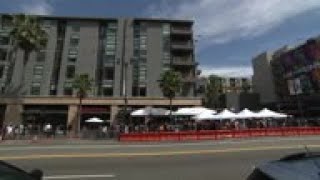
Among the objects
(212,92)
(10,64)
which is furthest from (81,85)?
(212,92)

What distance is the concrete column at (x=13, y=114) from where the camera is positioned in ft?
211

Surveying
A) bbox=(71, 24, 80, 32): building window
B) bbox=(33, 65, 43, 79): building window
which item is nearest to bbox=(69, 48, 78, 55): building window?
bbox=(71, 24, 80, 32): building window

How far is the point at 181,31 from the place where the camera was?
245 feet

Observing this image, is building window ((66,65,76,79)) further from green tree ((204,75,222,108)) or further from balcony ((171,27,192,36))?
green tree ((204,75,222,108))

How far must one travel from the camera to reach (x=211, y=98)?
372 ft

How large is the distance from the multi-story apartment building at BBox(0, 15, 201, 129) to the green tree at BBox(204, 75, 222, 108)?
126 ft

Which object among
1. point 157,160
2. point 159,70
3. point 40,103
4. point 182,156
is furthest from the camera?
point 159,70

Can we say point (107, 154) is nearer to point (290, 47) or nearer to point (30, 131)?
point (30, 131)

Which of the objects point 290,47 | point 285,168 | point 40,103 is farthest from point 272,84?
point 285,168

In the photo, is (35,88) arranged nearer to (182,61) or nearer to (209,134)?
(182,61)

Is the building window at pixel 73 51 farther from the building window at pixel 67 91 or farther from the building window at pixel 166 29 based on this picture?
the building window at pixel 166 29

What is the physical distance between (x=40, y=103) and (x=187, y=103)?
61.7 ft

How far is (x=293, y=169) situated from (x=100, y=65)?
69.0 m

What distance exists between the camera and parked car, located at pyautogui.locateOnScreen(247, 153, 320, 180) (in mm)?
3820
